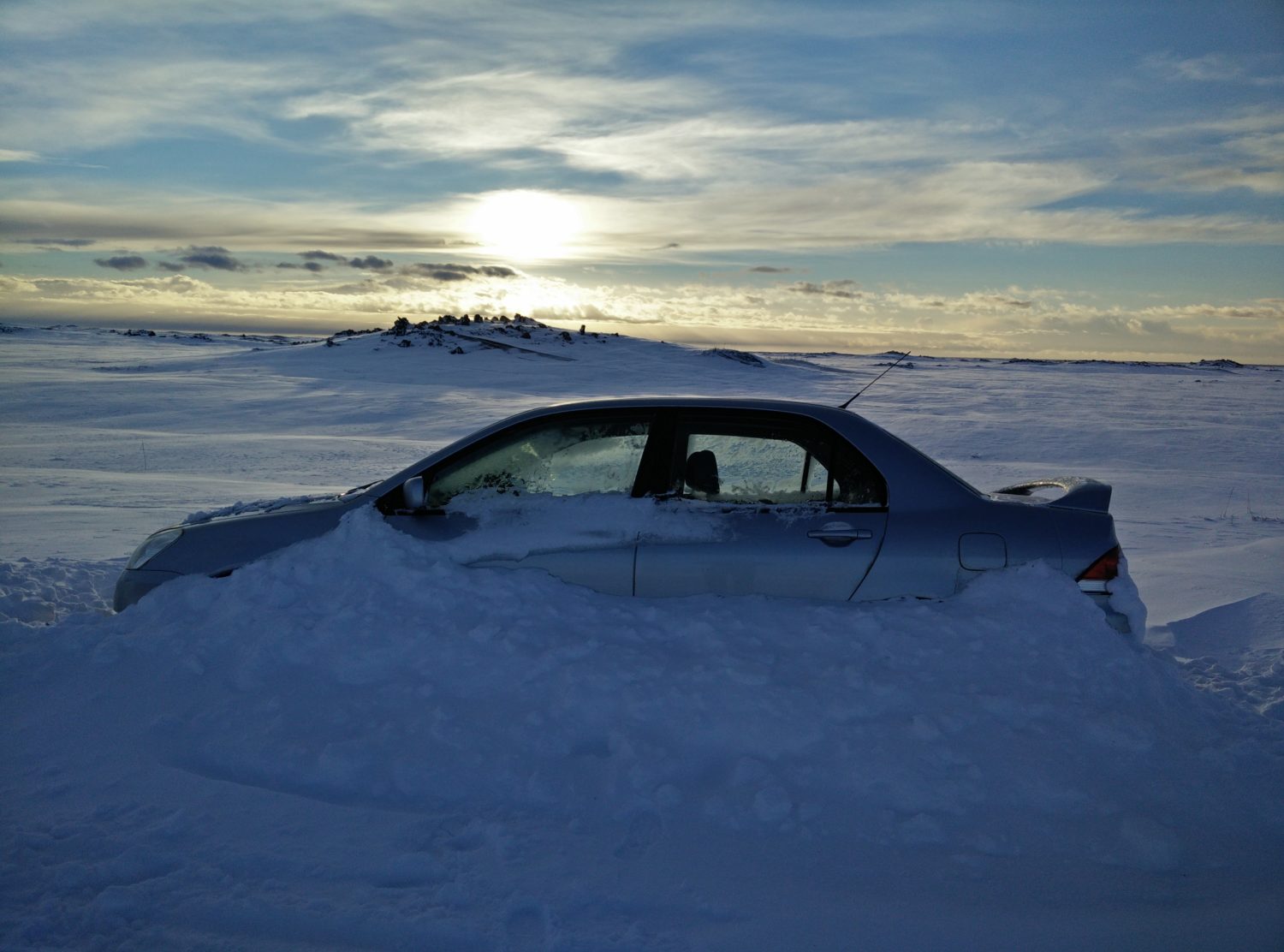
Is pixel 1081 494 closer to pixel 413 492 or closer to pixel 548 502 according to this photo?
pixel 548 502

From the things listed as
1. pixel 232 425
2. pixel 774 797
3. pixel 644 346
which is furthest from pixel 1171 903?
pixel 644 346

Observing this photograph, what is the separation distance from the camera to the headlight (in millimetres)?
4914

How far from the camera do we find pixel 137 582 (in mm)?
4875

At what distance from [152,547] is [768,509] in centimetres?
333

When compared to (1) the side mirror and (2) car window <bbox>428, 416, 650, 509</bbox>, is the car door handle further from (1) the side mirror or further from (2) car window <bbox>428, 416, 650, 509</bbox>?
(1) the side mirror

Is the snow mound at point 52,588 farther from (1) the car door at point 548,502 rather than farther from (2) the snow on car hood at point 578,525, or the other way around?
(2) the snow on car hood at point 578,525

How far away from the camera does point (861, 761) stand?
11.9ft

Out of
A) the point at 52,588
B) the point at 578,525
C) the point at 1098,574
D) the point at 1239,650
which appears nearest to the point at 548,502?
the point at 578,525

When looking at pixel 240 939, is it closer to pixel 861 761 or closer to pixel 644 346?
pixel 861 761

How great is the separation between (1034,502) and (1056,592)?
50 cm

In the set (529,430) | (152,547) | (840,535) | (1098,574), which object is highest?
(529,430)

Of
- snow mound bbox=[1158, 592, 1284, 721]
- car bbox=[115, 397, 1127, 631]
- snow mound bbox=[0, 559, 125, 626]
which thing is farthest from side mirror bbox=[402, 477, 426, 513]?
snow mound bbox=[1158, 592, 1284, 721]

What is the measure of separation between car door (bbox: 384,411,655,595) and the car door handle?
2.80 ft

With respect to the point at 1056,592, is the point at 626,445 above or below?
above
